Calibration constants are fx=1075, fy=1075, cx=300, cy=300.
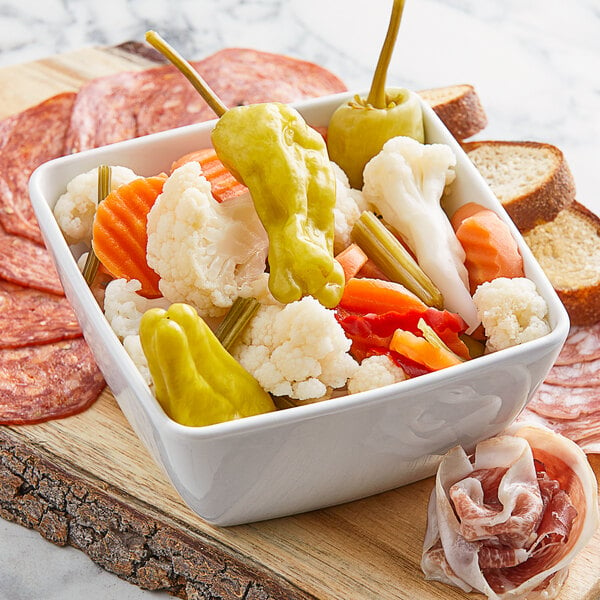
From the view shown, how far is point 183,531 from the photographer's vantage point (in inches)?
97.5

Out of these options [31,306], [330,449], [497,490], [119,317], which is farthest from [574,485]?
[31,306]

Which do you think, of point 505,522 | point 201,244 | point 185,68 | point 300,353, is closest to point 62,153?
point 185,68

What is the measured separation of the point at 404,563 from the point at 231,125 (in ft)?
3.42

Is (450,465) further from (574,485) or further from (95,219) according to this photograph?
(95,219)

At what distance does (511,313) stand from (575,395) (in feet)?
2.26

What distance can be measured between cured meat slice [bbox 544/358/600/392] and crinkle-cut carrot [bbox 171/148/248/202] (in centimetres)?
105

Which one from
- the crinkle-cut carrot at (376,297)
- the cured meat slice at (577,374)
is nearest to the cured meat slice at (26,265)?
the crinkle-cut carrot at (376,297)

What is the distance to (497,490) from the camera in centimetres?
244

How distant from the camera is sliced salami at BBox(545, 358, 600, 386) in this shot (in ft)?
9.50

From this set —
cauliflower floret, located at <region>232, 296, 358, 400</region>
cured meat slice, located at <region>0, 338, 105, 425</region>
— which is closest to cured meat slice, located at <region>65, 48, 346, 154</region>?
cured meat slice, located at <region>0, 338, 105, 425</region>

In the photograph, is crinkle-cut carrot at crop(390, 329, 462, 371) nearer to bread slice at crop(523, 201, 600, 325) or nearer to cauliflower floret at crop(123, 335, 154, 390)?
cauliflower floret at crop(123, 335, 154, 390)

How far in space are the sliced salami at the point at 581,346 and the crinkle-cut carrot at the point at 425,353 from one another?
2.74ft

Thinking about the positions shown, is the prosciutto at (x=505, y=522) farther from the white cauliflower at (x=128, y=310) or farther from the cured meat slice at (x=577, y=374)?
the white cauliflower at (x=128, y=310)

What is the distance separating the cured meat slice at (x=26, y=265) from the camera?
3.08 metres
